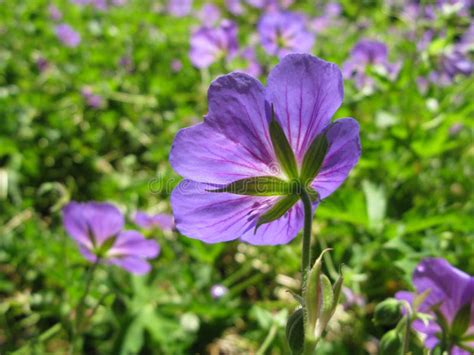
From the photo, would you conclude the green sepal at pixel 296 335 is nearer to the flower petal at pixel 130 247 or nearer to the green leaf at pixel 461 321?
the green leaf at pixel 461 321

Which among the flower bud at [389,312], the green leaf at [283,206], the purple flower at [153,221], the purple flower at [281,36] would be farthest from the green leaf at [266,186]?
the purple flower at [281,36]

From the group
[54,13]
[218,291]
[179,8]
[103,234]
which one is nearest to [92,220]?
[103,234]

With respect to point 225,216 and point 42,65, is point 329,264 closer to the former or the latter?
point 225,216

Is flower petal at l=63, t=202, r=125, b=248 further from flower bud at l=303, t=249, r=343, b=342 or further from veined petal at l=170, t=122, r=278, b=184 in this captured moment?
flower bud at l=303, t=249, r=343, b=342

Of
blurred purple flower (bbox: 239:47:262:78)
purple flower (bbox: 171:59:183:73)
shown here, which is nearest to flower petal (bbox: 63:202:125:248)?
blurred purple flower (bbox: 239:47:262:78)

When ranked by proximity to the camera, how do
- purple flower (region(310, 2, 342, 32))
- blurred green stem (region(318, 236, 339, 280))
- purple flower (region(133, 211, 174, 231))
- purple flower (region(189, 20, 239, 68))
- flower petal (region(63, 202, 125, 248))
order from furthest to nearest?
purple flower (region(310, 2, 342, 32)) < purple flower (region(189, 20, 239, 68)) < purple flower (region(133, 211, 174, 231)) < flower petal (region(63, 202, 125, 248)) < blurred green stem (region(318, 236, 339, 280))

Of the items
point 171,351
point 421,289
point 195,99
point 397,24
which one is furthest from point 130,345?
point 397,24
